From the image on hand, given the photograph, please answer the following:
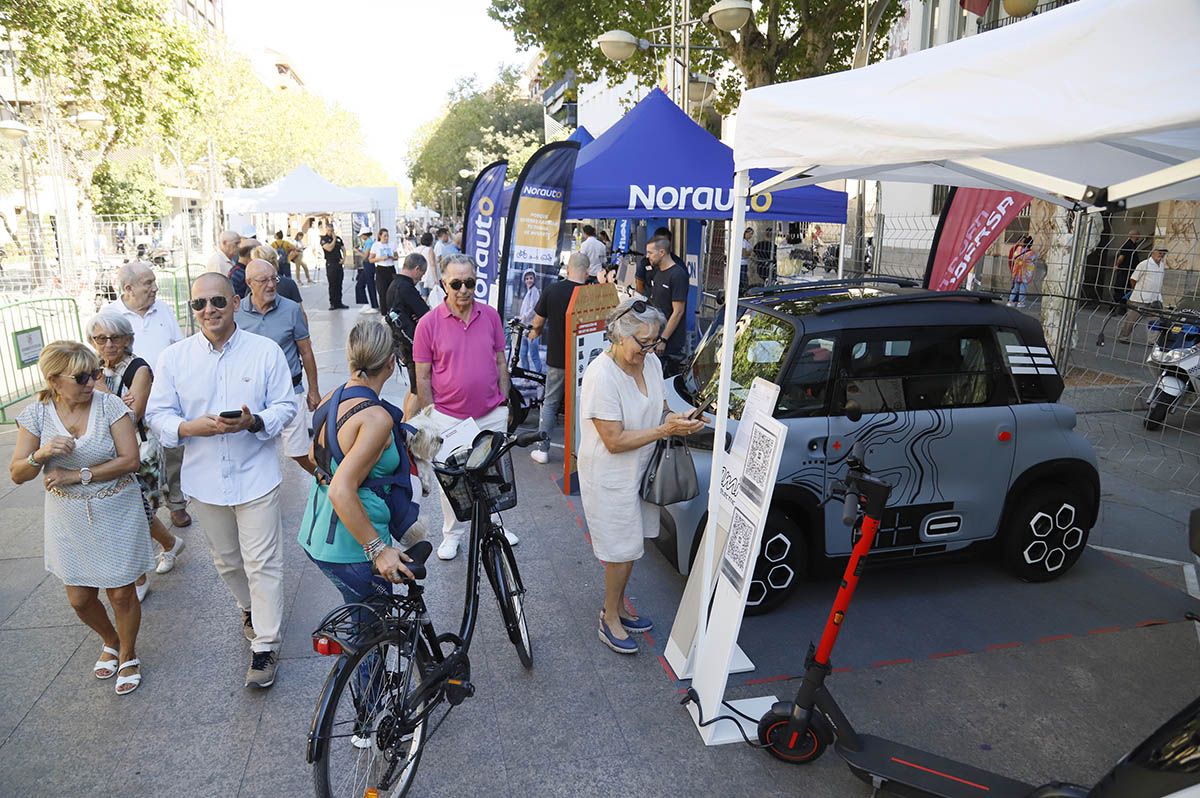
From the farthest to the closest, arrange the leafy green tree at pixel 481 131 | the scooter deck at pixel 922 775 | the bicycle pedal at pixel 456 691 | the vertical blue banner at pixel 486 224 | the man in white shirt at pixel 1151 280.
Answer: the leafy green tree at pixel 481 131, the man in white shirt at pixel 1151 280, the vertical blue banner at pixel 486 224, the bicycle pedal at pixel 456 691, the scooter deck at pixel 922 775

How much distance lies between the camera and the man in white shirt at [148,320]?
4938mm

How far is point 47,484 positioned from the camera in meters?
3.43

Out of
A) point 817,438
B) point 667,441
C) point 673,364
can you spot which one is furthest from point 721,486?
point 673,364

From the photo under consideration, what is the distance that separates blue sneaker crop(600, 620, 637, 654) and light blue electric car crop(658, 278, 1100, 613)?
0.52 metres

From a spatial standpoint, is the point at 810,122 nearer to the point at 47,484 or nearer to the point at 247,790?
the point at 247,790

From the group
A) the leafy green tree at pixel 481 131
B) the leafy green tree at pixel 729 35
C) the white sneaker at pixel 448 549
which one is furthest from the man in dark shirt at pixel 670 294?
the leafy green tree at pixel 481 131

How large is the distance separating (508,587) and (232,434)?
4.76 feet

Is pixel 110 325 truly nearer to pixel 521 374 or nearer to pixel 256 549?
pixel 256 549

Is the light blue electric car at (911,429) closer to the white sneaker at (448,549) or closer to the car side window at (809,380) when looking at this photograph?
the car side window at (809,380)

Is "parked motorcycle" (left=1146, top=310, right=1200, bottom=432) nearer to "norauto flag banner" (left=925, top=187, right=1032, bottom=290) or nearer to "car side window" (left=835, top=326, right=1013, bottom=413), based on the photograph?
"norauto flag banner" (left=925, top=187, right=1032, bottom=290)

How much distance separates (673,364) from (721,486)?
4.63 metres

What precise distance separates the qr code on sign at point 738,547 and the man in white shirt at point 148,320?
11.7 feet

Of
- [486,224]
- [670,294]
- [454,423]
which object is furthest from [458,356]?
[486,224]

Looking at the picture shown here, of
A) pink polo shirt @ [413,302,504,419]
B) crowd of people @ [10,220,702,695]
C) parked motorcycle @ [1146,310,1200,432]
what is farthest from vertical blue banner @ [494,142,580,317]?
parked motorcycle @ [1146,310,1200,432]
